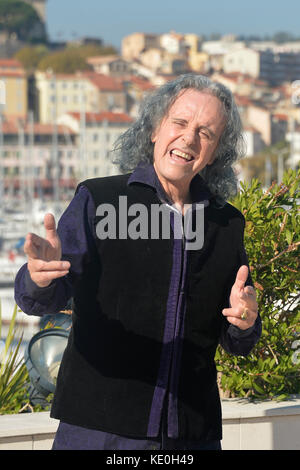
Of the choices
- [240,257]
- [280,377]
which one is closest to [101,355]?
[240,257]

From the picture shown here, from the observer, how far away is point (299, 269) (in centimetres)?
401

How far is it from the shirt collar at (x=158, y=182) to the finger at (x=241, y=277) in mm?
262

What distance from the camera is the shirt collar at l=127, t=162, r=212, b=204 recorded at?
2.49 metres

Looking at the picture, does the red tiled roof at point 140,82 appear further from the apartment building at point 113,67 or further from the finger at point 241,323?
the finger at point 241,323

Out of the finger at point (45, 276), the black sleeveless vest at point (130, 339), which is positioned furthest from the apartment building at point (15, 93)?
the finger at point (45, 276)

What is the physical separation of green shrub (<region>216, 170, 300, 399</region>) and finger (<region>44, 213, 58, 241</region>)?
181 centimetres

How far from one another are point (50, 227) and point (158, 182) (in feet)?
1.41

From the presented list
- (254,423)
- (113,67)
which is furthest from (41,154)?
(254,423)

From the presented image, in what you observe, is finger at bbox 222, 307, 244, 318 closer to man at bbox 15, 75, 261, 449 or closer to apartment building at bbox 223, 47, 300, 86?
man at bbox 15, 75, 261, 449

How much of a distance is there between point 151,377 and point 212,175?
1.99ft

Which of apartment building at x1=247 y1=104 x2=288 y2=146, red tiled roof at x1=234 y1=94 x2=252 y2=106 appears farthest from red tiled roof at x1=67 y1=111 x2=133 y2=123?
apartment building at x1=247 y1=104 x2=288 y2=146

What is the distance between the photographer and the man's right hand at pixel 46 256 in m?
2.14
